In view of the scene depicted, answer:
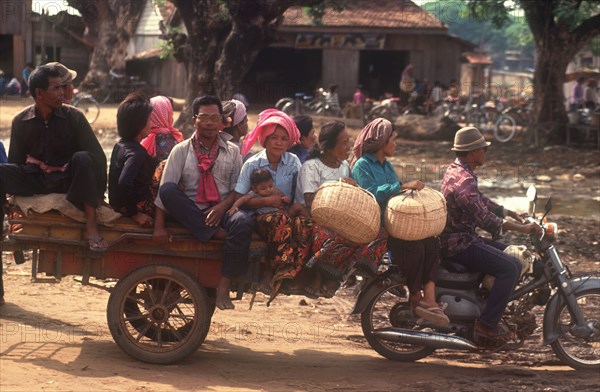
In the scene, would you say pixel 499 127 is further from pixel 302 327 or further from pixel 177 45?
pixel 302 327

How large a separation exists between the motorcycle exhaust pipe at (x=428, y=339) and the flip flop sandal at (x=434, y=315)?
11 cm

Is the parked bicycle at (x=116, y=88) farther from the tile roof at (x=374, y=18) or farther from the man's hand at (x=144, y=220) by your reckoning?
the man's hand at (x=144, y=220)

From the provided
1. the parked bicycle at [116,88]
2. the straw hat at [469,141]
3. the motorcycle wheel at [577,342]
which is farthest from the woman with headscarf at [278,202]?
the parked bicycle at [116,88]

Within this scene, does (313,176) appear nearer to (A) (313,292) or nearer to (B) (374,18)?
(A) (313,292)

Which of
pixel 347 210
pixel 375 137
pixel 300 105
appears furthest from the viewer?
pixel 300 105

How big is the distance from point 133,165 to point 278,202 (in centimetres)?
104

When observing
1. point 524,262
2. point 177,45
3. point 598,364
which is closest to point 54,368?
point 524,262

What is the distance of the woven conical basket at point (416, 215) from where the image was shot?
5.80 meters

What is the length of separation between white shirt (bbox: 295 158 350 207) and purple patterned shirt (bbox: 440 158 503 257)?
0.79 m

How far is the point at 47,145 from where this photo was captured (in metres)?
6.28

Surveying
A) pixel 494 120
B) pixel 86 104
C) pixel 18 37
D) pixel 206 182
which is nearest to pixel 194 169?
pixel 206 182

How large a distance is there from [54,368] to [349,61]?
28918 millimetres

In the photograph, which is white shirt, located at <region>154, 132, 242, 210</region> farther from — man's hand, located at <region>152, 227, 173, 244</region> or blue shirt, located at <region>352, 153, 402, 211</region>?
blue shirt, located at <region>352, 153, 402, 211</region>

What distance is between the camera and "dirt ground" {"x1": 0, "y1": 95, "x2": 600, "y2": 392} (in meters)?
5.79
